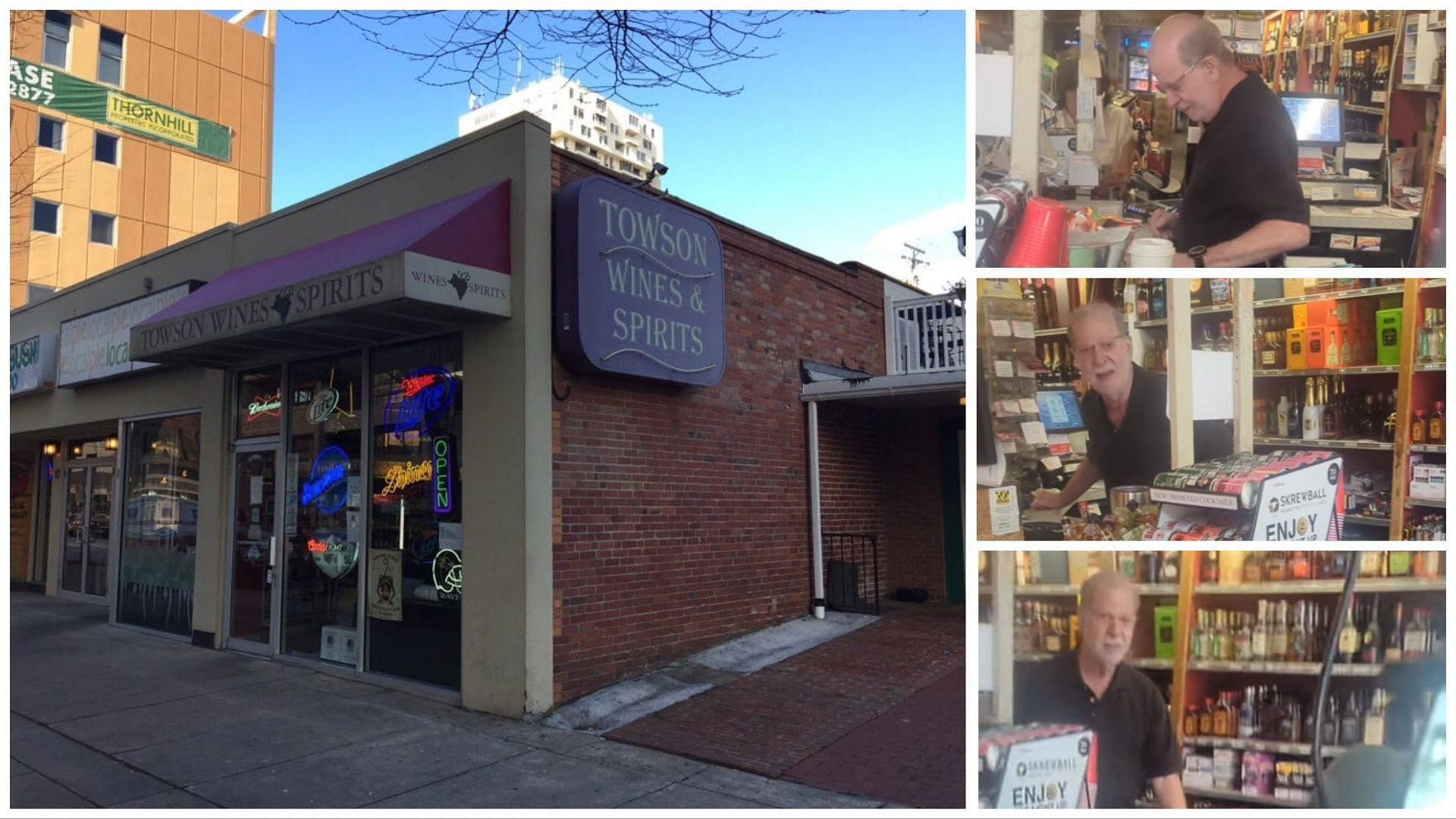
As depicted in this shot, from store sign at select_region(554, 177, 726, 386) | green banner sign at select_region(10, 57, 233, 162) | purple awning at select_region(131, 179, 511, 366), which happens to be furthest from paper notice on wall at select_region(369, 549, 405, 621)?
green banner sign at select_region(10, 57, 233, 162)

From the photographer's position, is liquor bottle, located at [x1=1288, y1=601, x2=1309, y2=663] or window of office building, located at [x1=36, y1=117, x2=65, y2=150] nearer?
liquor bottle, located at [x1=1288, y1=601, x2=1309, y2=663]

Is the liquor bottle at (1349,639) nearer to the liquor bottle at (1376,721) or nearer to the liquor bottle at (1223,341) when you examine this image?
the liquor bottle at (1376,721)

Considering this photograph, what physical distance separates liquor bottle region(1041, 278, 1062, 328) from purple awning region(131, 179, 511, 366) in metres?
4.32

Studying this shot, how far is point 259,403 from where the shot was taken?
387 inches

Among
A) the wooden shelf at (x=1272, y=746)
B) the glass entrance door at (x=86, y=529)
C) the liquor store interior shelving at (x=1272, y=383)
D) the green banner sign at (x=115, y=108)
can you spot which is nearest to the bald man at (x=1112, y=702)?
the wooden shelf at (x=1272, y=746)

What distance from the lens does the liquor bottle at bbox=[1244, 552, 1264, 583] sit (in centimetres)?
382

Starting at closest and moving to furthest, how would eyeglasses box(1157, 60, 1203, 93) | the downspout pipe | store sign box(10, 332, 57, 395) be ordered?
eyeglasses box(1157, 60, 1203, 93)
the downspout pipe
store sign box(10, 332, 57, 395)

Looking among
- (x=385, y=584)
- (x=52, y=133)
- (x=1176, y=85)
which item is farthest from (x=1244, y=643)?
(x=52, y=133)

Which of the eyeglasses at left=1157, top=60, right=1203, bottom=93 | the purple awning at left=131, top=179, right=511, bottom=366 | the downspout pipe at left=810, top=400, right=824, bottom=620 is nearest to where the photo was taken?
the eyeglasses at left=1157, top=60, right=1203, bottom=93

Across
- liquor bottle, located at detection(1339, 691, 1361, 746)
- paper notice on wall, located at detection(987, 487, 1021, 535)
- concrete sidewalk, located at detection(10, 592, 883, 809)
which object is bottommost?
concrete sidewalk, located at detection(10, 592, 883, 809)

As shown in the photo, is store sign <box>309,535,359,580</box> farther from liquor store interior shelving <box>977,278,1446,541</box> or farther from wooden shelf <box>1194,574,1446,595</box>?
wooden shelf <box>1194,574,1446,595</box>

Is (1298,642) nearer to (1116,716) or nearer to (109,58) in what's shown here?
(1116,716)

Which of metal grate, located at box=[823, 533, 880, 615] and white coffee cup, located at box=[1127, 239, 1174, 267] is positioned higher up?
white coffee cup, located at box=[1127, 239, 1174, 267]

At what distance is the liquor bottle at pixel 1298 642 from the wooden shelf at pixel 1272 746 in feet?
1.05
